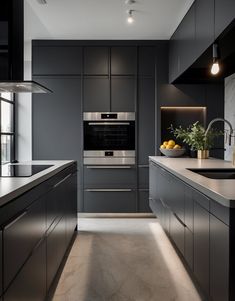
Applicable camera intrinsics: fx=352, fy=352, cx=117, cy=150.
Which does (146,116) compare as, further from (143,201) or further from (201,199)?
(201,199)

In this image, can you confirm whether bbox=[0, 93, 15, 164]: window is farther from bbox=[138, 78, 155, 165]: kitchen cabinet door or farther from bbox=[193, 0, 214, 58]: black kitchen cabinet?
bbox=[193, 0, 214, 58]: black kitchen cabinet

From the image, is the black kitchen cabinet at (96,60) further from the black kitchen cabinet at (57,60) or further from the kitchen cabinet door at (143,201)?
the kitchen cabinet door at (143,201)

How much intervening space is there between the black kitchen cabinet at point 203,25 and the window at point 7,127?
288 centimetres

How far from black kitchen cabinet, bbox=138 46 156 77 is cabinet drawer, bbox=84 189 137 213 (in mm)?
1710

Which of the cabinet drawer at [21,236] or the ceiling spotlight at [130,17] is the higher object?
the ceiling spotlight at [130,17]

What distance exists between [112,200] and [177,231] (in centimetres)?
227

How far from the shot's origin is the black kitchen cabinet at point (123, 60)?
199 inches

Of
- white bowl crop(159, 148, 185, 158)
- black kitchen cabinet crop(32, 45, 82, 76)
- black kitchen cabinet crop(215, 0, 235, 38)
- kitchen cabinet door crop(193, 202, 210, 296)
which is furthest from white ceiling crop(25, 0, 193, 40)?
kitchen cabinet door crop(193, 202, 210, 296)

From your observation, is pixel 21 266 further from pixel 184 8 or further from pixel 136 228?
pixel 184 8

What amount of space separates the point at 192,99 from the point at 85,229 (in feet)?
7.64

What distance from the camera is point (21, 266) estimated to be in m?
1.63

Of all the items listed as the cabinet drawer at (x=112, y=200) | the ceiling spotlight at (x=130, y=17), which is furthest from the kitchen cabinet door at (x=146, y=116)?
the ceiling spotlight at (x=130, y=17)

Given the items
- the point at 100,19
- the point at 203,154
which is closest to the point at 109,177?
the point at 203,154

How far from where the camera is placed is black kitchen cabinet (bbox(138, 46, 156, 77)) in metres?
5.06
